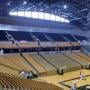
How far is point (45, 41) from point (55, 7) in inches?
177

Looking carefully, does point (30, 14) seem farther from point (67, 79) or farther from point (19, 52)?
point (67, 79)

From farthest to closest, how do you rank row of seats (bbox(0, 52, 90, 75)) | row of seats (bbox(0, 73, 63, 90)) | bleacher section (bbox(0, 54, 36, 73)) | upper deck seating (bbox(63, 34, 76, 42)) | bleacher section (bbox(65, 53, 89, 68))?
upper deck seating (bbox(63, 34, 76, 42)) → bleacher section (bbox(65, 53, 89, 68)) → row of seats (bbox(0, 52, 90, 75)) → bleacher section (bbox(0, 54, 36, 73)) → row of seats (bbox(0, 73, 63, 90))

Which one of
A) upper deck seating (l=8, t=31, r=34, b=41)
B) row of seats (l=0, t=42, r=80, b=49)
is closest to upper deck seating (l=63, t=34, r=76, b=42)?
row of seats (l=0, t=42, r=80, b=49)

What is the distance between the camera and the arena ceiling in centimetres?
2473

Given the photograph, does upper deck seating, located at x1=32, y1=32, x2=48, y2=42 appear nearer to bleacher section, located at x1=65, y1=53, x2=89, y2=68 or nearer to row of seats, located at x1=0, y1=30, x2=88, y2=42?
row of seats, located at x1=0, y1=30, x2=88, y2=42

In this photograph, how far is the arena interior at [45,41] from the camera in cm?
2213

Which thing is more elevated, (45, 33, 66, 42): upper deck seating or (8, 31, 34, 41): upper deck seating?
(8, 31, 34, 41): upper deck seating

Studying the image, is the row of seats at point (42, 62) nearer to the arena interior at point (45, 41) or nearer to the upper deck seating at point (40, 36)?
the arena interior at point (45, 41)

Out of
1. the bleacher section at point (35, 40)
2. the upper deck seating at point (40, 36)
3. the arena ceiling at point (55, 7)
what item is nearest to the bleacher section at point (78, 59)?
the bleacher section at point (35, 40)

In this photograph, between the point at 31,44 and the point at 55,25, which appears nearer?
the point at 31,44

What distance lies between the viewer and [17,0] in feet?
79.2

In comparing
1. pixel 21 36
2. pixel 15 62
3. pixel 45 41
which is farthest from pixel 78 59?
pixel 15 62

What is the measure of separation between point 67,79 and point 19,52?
7307mm

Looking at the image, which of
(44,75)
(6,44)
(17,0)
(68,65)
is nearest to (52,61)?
(68,65)
